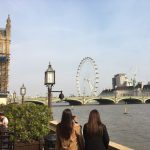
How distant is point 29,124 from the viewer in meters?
12.6

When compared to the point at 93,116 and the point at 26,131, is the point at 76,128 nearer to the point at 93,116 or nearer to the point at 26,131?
the point at 93,116

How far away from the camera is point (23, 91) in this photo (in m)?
30.0

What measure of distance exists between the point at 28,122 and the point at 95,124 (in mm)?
5630

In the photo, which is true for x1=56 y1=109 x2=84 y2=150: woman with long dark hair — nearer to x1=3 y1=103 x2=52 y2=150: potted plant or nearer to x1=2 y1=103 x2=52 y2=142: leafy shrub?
x1=3 y1=103 x2=52 y2=150: potted plant

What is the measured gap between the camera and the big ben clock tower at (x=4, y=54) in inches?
3784

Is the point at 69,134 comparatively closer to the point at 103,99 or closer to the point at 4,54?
the point at 4,54

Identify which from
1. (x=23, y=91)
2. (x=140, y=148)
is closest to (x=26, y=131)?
(x=23, y=91)

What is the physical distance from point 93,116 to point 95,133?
1.22 ft

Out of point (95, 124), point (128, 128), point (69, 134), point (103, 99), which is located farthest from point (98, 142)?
point (103, 99)

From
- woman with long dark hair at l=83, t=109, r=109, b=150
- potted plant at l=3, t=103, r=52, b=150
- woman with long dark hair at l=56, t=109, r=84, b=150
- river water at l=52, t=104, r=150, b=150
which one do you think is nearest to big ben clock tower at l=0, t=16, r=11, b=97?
river water at l=52, t=104, r=150, b=150

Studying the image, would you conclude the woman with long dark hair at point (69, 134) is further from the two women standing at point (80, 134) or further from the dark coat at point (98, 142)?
the dark coat at point (98, 142)

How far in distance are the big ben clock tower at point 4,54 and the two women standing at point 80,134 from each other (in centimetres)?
8628

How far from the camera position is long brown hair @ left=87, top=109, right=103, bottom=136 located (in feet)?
24.5

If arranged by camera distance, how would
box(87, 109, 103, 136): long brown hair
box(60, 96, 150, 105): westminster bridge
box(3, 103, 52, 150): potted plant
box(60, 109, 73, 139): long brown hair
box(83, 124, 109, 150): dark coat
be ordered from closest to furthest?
Answer: box(60, 109, 73, 139): long brown hair, box(87, 109, 103, 136): long brown hair, box(83, 124, 109, 150): dark coat, box(3, 103, 52, 150): potted plant, box(60, 96, 150, 105): westminster bridge
